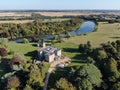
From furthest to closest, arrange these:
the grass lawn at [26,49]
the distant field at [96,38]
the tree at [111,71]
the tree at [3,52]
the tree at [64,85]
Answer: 1. the distant field at [96,38]
2. the grass lawn at [26,49]
3. the tree at [3,52]
4. the tree at [111,71]
5. the tree at [64,85]

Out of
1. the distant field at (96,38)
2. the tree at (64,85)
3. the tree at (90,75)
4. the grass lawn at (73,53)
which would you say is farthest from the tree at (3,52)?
the distant field at (96,38)

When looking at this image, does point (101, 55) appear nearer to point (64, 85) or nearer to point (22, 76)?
point (64, 85)

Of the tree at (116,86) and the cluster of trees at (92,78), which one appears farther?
the cluster of trees at (92,78)

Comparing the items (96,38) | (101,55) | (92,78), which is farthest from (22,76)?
(96,38)

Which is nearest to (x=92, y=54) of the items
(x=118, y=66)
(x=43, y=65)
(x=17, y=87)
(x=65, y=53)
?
(x=65, y=53)

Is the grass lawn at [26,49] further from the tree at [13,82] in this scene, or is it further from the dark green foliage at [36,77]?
the tree at [13,82]

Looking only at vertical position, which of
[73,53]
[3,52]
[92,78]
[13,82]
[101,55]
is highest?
[101,55]

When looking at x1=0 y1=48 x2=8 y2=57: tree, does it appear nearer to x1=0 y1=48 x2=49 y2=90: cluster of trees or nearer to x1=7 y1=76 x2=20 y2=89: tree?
x1=0 y1=48 x2=49 y2=90: cluster of trees

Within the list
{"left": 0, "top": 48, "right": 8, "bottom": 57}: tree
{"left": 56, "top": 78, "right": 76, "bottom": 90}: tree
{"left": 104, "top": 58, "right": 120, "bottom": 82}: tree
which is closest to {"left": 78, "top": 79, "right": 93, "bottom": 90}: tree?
{"left": 56, "top": 78, "right": 76, "bottom": 90}: tree
